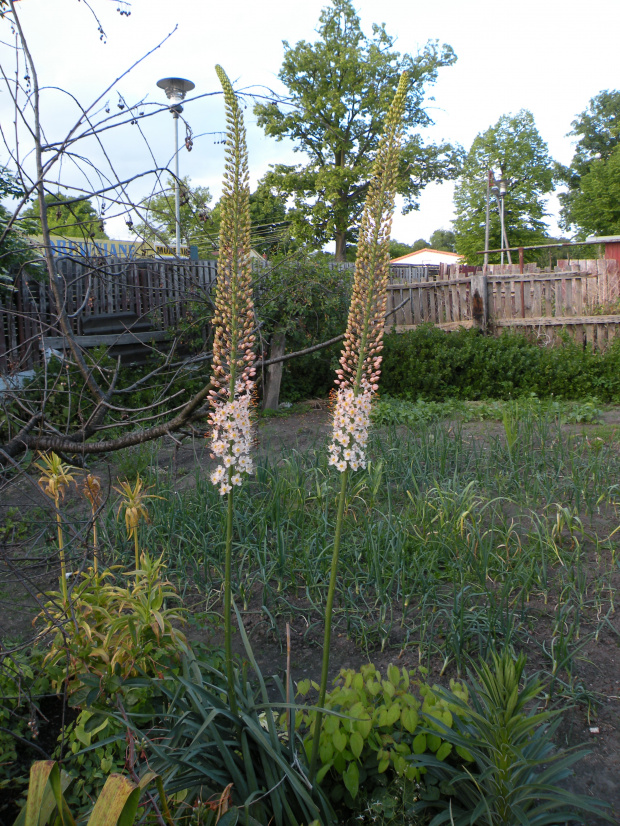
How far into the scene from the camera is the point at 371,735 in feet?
6.16

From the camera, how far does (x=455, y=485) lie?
4.11 m

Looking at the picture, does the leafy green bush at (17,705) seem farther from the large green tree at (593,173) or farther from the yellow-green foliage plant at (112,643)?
the large green tree at (593,173)

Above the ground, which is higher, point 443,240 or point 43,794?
point 443,240

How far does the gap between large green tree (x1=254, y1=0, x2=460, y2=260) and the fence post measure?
53.3 feet

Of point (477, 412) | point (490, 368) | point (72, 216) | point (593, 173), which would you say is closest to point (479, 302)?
point (490, 368)

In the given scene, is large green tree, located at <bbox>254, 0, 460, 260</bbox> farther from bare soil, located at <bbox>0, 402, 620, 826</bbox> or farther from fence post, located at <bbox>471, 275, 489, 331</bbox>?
bare soil, located at <bbox>0, 402, 620, 826</bbox>

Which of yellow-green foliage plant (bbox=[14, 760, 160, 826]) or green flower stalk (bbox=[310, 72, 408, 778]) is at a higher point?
green flower stalk (bbox=[310, 72, 408, 778])

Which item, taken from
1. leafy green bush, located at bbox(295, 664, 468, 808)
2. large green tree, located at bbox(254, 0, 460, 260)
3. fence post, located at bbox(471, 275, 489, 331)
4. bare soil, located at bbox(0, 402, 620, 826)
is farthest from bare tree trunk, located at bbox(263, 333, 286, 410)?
large green tree, located at bbox(254, 0, 460, 260)

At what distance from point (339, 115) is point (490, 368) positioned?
22.2m

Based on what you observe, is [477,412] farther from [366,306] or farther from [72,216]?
[366,306]

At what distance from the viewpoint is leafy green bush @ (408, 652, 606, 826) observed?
1.67 meters

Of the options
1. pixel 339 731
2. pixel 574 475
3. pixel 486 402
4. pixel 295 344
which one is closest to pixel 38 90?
pixel 339 731

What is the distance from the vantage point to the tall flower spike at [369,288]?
1.69m

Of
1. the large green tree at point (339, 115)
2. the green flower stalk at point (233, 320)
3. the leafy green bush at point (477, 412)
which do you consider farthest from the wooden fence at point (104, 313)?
the large green tree at point (339, 115)
